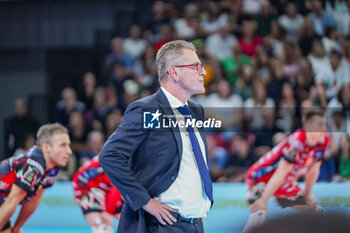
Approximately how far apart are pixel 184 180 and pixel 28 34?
16.4 ft

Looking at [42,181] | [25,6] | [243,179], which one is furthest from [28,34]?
[243,179]

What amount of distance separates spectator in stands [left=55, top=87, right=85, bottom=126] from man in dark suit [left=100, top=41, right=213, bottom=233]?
13.1ft

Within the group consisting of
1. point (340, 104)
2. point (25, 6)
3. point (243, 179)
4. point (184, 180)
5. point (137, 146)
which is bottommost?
point (243, 179)

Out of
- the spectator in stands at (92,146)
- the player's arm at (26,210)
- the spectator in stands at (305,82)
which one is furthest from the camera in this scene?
the spectator in stands at (305,82)

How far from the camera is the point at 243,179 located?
19.9 ft

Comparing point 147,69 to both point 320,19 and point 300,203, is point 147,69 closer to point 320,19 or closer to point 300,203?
point 320,19

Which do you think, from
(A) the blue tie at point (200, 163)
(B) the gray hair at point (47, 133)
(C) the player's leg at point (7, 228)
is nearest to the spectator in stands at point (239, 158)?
(B) the gray hair at point (47, 133)

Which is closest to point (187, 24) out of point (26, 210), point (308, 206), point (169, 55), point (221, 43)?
point (221, 43)

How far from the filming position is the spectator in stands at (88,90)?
7.66m

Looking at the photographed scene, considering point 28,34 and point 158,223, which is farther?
point 28,34

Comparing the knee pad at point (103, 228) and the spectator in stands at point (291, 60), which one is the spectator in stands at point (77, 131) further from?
the spectator in stands at point (291, 60)

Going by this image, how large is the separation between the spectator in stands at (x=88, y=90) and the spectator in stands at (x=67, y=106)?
0.09 metres

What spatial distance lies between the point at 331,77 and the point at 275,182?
2782 millimetres

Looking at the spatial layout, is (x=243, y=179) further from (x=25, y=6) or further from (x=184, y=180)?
(x=25, y=6)
